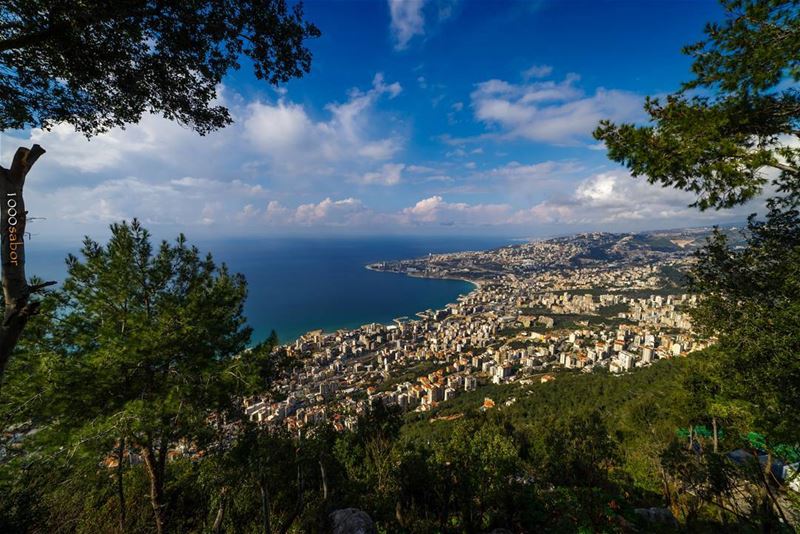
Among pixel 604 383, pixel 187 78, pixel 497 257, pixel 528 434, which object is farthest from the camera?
pixel 497 257

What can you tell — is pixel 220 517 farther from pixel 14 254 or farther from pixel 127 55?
pixel 127 55

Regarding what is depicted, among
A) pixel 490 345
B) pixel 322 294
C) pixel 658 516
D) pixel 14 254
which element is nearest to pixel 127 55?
pixel 14 254

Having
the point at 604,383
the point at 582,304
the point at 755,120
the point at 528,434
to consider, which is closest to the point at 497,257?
the point at 582,304

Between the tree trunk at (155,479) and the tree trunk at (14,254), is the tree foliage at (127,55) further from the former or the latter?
the tree trunk at (155,479)

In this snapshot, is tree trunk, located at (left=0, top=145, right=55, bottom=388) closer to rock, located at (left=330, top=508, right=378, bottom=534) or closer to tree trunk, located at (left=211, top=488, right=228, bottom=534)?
tree trunk, located at (left=211, top=488, right=228, bottom=534)

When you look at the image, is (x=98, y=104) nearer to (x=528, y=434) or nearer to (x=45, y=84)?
(x=45, y=84)

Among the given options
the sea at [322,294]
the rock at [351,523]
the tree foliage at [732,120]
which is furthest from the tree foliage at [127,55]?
the sea at [322,294]
